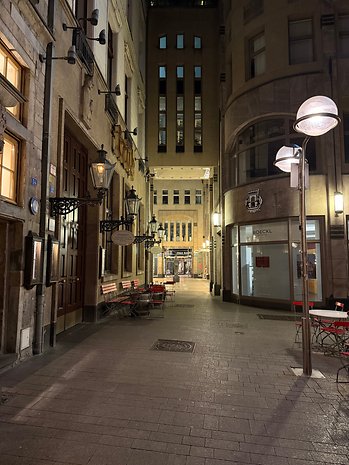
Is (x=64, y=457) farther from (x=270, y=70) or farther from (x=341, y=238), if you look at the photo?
(x=270, y=70)

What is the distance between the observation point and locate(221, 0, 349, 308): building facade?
11469 mm

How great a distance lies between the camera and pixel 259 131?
13.1 m

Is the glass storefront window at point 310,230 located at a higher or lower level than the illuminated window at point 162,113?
lower

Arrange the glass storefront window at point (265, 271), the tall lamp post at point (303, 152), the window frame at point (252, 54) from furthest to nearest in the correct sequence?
the window frame at point (252, 54) → the glass storefront window at point (265, 271) → the tall lamp post at point (303, 152)

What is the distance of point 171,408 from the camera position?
12.7 feet

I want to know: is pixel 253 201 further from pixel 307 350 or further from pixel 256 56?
pixel 307 350

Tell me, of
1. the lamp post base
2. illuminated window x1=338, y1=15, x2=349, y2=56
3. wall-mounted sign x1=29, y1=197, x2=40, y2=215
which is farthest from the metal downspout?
illuminated window x1=338, y1=15, x2=349, y2=56

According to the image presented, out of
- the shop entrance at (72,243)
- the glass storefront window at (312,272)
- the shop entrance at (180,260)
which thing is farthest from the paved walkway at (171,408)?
the shop entrance at (180,260)

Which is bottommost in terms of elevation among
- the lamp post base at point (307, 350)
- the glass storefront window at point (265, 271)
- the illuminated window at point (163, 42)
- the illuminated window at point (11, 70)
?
the lamp post base at point (307, 350)

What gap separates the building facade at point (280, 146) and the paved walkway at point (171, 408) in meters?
5.59

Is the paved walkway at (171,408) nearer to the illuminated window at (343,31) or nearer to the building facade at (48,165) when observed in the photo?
the building facade at (48,165)

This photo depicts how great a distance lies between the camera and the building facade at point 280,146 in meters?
11.5

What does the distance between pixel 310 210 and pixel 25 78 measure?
9660 mm

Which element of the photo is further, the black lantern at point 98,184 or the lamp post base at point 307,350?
the black lantern at point 98,184
